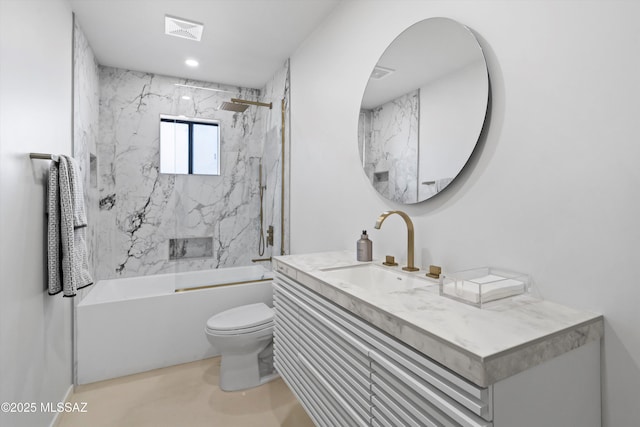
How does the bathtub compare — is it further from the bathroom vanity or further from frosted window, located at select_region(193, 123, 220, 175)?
the bathroom vanity

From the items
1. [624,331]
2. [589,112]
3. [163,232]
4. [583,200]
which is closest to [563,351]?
[624,331]

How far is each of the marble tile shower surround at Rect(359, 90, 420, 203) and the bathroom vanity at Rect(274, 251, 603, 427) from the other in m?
0.51

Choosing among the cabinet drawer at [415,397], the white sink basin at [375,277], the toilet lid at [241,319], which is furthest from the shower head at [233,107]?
the cabinet drawer at [415,397]

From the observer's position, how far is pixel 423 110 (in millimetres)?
1537

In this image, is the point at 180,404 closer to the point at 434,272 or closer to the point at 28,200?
the point at 28,200

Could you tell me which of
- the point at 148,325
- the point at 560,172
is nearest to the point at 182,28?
the point at 148,325

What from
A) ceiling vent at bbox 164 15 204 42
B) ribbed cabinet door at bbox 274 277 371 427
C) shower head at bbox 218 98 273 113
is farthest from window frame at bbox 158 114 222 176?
ribbed cabinet door at bbox 274 277 371 427

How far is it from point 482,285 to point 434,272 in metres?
0.34

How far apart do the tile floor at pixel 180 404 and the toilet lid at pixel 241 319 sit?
0.44m

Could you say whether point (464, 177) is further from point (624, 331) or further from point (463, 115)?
point (624, 331)

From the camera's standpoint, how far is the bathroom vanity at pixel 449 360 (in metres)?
0.73

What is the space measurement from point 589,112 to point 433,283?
78 cm

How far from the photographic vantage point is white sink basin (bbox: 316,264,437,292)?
143cm

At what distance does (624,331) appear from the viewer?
89 centimetres
